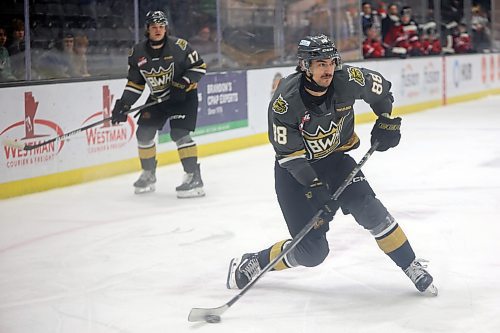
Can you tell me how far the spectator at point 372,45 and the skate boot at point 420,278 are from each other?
8043mm

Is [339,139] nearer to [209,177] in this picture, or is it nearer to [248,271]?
[248,271]

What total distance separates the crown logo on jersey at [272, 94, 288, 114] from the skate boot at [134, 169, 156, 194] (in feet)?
9.81

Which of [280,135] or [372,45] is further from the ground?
[372,45]

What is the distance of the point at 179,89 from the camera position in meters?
5.77

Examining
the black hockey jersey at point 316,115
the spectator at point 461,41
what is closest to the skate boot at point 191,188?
the black hockey jersey at point 316,115

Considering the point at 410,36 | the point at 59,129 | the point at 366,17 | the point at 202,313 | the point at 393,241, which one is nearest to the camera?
the point at 202,313

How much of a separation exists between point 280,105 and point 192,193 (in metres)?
2.75

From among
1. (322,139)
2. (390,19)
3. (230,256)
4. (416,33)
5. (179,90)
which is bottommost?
(230,256)

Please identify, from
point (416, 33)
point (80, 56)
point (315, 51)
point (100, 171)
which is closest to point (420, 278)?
point (315, 51)

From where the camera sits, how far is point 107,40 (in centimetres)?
750

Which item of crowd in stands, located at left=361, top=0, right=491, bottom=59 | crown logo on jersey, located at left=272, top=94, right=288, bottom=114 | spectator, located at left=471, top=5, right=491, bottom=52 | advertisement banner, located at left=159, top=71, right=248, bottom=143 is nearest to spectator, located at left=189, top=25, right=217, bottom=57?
advertisement banner, located at left=159, top=71, right=248, bottom=143

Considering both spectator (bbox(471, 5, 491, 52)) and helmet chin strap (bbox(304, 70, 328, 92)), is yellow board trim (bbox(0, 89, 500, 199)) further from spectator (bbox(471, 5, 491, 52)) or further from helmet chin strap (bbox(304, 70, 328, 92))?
spectator (bbox(471, 5, 491, 52))

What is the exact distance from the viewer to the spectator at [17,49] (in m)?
6.36

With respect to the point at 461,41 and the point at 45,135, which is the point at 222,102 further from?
the point at 461,41
